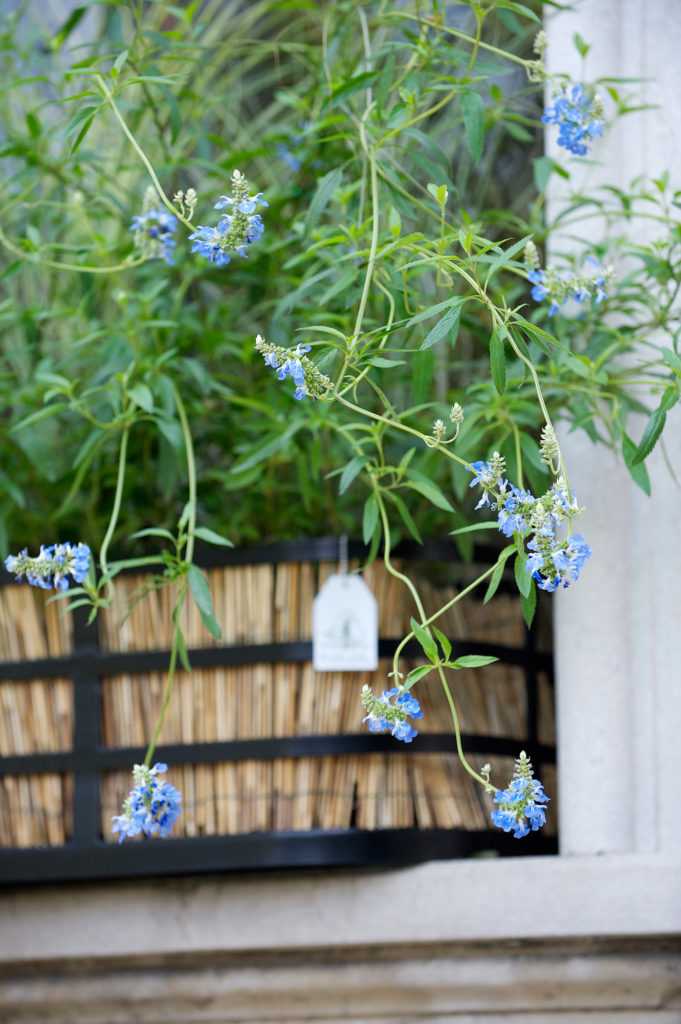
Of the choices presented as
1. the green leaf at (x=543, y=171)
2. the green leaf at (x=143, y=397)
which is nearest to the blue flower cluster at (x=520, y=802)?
the green leaf at (x=143, y=397)

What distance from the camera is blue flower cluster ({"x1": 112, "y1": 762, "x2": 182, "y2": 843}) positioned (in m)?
0.85

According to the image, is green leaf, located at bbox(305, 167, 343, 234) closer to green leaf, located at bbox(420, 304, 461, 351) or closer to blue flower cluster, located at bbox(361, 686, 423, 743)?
green leaf, located at bbox(420, 304, 461, 351)

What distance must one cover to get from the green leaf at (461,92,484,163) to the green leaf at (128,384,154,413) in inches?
11.2

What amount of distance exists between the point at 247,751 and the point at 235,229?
0.43 meters

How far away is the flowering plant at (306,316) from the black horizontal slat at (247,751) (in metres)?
0.03

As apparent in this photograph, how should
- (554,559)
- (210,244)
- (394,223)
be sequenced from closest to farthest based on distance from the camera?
(554,559) → (210,244) → (394,223)

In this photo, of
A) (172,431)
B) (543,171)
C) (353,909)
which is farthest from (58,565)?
(543,171)

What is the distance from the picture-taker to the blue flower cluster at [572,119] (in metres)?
0.99

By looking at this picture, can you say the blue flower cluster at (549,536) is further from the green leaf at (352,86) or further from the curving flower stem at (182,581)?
the green leaf at (352,86)

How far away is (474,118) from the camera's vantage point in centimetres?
97

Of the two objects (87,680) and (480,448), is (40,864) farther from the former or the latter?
(480,448)

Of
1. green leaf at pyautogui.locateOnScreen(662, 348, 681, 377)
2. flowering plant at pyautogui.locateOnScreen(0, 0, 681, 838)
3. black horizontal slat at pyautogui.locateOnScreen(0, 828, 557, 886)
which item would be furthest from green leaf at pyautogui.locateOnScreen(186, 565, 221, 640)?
green leaf at pyautogui.locateOnScreen(662, 348, 681, 377)

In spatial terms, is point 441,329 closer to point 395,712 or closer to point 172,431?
point 395,712

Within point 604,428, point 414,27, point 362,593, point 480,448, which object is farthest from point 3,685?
point 414,27
